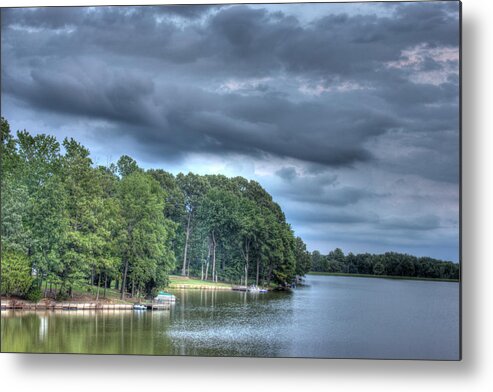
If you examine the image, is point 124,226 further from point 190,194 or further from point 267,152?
point 267,152

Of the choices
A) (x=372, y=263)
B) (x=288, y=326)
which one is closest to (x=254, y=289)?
(x=288, y=326)

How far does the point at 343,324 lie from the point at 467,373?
1.98m

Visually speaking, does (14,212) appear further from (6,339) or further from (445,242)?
(445,242)

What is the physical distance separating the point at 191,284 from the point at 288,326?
6.63 ft

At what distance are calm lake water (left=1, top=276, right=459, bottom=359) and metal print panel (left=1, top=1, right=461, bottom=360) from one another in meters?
0.03

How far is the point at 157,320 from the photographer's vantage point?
11484mm

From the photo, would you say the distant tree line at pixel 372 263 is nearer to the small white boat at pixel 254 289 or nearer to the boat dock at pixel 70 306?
the small white boat at pixel 254 289

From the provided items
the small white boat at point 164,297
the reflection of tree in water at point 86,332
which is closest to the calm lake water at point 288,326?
the reflection of tree in water at point 86,332

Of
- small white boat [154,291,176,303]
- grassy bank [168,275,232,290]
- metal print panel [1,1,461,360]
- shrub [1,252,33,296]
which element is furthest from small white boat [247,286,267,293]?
shrub [1,252,33,296]

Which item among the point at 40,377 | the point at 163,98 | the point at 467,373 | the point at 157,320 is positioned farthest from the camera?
the point at 157,320

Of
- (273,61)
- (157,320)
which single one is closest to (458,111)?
(273,61)

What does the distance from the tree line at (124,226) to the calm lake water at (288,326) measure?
1.78 feet

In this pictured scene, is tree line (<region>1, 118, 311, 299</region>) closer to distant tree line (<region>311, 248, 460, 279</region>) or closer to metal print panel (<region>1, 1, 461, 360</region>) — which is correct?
metal print panel (<region>1, 1, 461, 360</region>)

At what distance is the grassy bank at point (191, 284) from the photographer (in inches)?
471
